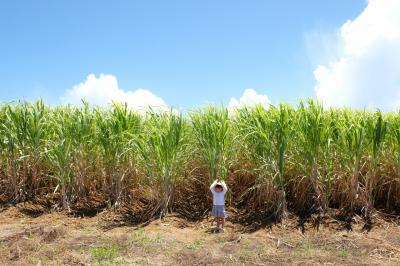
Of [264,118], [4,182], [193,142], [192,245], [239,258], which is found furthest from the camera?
[4,182]

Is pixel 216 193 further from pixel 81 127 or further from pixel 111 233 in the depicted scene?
pixel 81 127

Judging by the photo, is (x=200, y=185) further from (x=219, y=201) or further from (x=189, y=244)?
(x=189, y=244)

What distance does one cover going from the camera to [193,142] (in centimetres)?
751

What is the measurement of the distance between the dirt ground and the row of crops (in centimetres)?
54

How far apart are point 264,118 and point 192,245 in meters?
Answer: 2.27

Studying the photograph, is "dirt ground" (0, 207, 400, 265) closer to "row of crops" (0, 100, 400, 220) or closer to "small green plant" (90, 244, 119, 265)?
"small green plant" (90, 244, 119, 265)

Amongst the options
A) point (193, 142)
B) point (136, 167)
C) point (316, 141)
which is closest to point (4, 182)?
point (136, 167)

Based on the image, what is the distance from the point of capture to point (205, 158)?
7.11 meters

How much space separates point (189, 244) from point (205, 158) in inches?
61.6

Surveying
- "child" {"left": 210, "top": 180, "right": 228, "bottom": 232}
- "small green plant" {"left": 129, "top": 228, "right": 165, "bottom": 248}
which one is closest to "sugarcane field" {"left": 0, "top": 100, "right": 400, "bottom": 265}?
"small green plant" {"left": 129, "top": 228, "right": 165, "bottom": 248}

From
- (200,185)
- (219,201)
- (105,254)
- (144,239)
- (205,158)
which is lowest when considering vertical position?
(105,254)

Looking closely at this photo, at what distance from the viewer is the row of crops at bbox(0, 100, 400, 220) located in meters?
6.93

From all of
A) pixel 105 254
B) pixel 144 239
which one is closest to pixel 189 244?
pixel 144 239

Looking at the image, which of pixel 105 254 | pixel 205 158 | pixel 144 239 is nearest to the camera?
pixel 105 254
